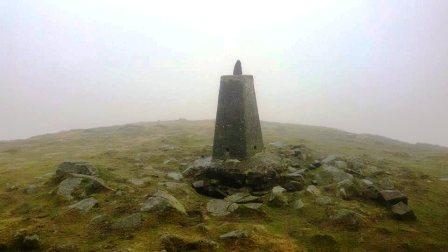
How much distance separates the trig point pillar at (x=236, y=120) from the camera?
14.1 m

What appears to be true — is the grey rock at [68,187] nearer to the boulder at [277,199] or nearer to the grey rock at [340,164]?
the boulder at [277,199]

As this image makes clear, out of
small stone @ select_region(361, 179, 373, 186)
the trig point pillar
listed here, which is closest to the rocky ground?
small stone @ select_region(361, 179, 373, 186)

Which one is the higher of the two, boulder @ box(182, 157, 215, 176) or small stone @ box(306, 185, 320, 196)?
boulder @ box(182, 157, 215, 176)

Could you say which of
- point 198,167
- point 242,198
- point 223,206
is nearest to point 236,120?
point 198,167

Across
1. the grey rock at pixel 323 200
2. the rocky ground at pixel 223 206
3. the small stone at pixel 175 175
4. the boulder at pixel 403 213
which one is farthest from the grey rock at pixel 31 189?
the boulder at pixel 403 213

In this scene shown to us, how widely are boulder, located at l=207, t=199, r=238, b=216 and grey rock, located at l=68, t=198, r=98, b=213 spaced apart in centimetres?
383

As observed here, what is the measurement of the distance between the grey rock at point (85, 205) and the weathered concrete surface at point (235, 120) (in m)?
5.17

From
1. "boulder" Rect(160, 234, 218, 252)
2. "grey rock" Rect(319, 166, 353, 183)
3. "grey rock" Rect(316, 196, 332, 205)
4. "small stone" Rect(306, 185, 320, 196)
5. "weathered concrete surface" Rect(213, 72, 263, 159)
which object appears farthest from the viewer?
"grey rock" Rect(319, 166, 353, 183)

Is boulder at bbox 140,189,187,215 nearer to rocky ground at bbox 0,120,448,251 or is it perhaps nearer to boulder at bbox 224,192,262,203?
rocky ground at bbox 0,120,448,251

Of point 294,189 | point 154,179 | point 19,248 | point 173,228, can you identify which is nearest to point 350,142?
point 294,189

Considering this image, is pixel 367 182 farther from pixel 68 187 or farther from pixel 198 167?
pixel 68 187

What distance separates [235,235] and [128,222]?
3198 millimetres

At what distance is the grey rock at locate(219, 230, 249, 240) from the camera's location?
9.57 m

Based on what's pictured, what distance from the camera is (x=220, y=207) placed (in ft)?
39.0
